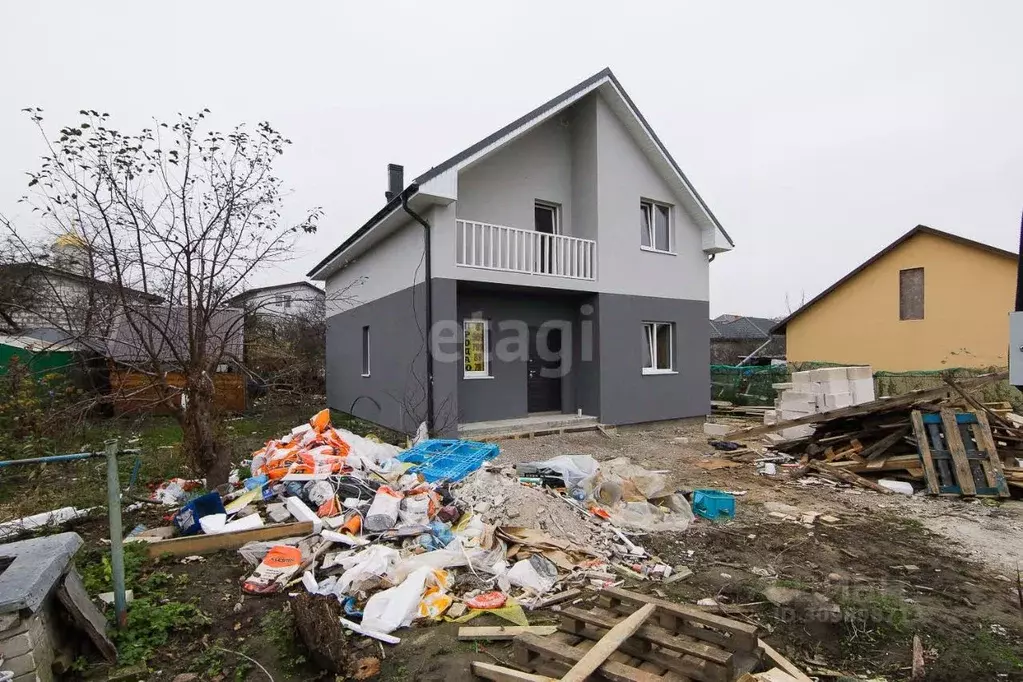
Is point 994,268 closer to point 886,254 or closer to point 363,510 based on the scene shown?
point 886,254

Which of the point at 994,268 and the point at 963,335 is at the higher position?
the point at 994,268

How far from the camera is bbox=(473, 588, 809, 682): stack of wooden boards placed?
270cm

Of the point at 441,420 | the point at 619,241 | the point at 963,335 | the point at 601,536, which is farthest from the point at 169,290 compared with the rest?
the point at 963,335

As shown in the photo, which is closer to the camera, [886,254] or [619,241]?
[619,241]

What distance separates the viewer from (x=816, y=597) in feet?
13.2

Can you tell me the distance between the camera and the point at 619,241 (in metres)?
12.0

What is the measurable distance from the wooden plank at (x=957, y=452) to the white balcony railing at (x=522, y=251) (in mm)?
6543

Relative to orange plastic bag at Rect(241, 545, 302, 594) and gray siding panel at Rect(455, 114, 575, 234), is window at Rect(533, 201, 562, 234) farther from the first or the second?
orange plastic bag at Rect(241, 545, 302, 594)

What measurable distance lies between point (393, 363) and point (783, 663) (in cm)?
943

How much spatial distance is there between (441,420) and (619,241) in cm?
581

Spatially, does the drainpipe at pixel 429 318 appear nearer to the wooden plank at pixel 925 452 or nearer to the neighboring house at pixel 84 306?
the neighboring house at pixel 84 306

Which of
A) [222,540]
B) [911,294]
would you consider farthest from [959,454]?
[911,294]

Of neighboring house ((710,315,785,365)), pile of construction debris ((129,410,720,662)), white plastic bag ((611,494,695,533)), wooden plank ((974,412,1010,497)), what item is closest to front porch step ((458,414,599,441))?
pile of construction debris ((129,410,720,662))

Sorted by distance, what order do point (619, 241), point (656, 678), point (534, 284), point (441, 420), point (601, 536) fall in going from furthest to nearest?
1. point (619, 241)
2. point (534, 284)
3. point (441, 420)
4. point (601, 536)
5. point (656, 678)
